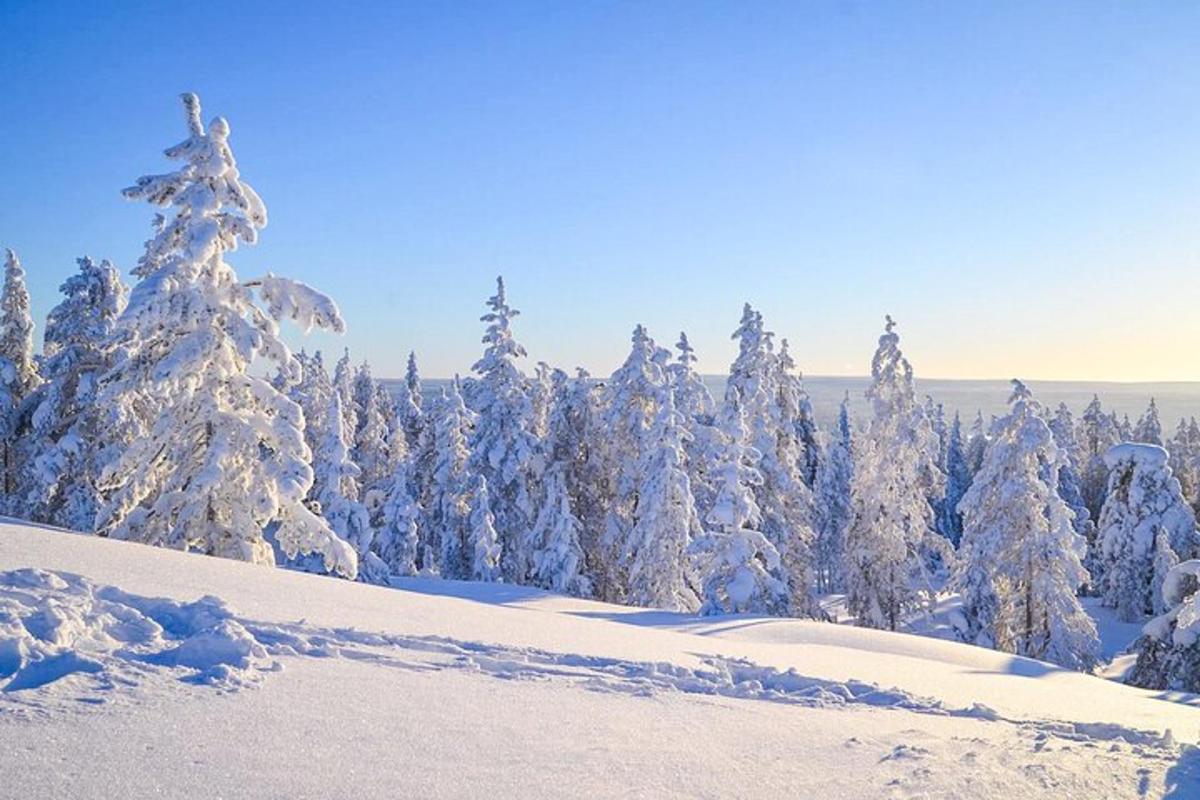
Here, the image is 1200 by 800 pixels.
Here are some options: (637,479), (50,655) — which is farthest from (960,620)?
(50,655)

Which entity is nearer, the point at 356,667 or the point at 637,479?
the point at 356,667

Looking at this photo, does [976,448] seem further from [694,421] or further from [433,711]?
[433,711]

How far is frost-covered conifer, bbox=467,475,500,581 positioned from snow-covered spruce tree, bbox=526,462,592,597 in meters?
1.42

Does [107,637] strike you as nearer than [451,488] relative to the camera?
Yes

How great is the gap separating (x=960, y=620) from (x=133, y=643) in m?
29.2

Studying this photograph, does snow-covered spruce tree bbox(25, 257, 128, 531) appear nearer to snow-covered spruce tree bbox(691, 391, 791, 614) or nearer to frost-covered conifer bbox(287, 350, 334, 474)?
snow-covered spruce tree bbox(691, 391, 791, 614)

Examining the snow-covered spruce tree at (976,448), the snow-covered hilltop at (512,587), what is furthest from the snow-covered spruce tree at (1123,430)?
the snow-covered hilltop at (512,587)

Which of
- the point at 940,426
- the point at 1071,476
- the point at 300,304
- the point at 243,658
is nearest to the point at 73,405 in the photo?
the point at 300,304

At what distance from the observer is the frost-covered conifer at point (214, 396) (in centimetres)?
1315

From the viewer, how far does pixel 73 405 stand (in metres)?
21.3

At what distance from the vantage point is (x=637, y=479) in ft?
92.6

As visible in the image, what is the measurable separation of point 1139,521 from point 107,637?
46974 millimetres

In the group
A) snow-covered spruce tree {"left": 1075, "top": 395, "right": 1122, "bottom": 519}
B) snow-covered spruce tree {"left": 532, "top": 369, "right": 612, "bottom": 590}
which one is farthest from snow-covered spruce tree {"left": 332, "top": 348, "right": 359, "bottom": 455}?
snow-covered spruce tree {"left": 1075, "top": 395, "right": 1122, "bottom": 519}

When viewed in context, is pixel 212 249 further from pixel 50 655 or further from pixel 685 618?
pixel 685 618
